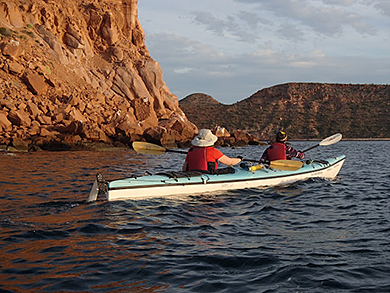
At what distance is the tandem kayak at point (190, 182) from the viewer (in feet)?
22.9

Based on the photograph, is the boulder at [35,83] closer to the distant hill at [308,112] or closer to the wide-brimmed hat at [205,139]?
the wide-brimmed hat at [205,139]

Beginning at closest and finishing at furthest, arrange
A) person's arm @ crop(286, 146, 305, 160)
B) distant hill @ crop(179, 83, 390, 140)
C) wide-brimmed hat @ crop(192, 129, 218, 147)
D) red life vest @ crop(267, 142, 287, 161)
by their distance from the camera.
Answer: wide-brimmed hat @ crop(192, 129, 218, 147) → red life vest @ crop(267, 142, 287, 161) → person's arm @ crop(286, 146, 305, 160) → distant hill @ crop(179, 83, 390, 140)

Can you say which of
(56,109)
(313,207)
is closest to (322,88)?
(56,109)

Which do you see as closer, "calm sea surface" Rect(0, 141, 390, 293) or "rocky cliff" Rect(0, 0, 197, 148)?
"calm sea surface" Rect(0, 141, 390, 293)

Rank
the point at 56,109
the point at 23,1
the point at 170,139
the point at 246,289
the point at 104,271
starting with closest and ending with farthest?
the point at 246,289 → the point at 104,271 → the point at 56,109 → the point at 170,139 → the point at 23,1

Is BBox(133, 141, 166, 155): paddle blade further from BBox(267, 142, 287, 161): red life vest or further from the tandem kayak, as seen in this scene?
BBox(267, 142, 287, 161): red life vest

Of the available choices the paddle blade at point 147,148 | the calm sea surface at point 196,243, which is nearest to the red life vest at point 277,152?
the calm sea surface at point 196,243

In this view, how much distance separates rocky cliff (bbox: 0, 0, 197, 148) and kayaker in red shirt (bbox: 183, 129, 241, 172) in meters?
16.2

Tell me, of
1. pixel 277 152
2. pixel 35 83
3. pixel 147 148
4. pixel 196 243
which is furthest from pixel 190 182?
pixel 35 83

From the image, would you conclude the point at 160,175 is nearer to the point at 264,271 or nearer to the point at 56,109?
the point at 264,271

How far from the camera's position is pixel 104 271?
12.3 feet

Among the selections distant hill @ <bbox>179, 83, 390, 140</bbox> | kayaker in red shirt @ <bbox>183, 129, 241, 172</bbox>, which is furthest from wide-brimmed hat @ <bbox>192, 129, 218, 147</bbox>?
distant hill @ <bbox>179, 83, 390, 140</bbox>

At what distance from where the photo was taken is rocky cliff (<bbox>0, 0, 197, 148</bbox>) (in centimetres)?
2478

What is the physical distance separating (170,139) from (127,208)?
71.5ft
